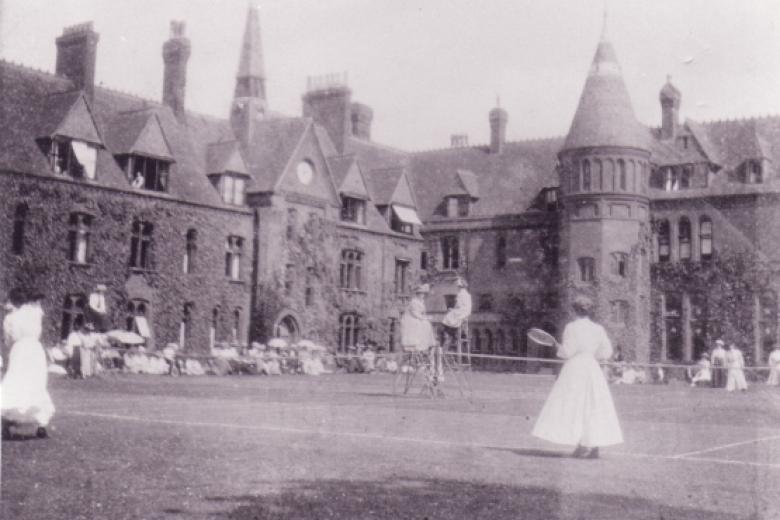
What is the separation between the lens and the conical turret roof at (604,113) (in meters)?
51.3

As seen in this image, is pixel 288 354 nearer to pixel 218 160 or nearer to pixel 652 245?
pixel 218 160

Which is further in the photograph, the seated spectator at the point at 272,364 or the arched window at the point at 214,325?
the arched window at the point at 214,325

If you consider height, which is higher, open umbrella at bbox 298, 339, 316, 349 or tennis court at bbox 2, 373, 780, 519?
open umbrella at bbox 298, 339, 316, 349

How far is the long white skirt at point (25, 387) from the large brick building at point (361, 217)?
22.4 meters

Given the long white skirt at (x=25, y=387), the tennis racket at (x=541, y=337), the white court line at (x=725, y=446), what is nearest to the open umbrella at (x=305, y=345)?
the white court line at (x=725, y=446)

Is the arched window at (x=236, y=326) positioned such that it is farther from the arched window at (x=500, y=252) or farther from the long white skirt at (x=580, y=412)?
the long white skirt at (x=580, y=412)

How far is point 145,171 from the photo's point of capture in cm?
3988

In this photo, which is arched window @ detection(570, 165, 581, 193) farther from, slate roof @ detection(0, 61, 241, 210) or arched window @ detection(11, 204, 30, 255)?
arched window @ detection(11, 204, 30, 255)

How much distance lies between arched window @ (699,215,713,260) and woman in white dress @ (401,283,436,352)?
3376 cm

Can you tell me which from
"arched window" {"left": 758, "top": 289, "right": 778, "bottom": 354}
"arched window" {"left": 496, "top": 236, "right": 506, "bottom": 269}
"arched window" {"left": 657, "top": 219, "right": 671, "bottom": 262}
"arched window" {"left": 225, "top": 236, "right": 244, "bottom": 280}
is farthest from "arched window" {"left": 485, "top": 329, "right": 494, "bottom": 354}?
"arched window" {"left": 225, "top": 236, "right": 244, "bottom": 280}

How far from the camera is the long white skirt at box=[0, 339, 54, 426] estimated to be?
37.0 feet

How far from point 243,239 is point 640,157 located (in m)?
22.0

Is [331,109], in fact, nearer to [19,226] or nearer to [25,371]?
[19,226]

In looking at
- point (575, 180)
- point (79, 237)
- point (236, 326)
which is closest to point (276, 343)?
point (236, 326)
